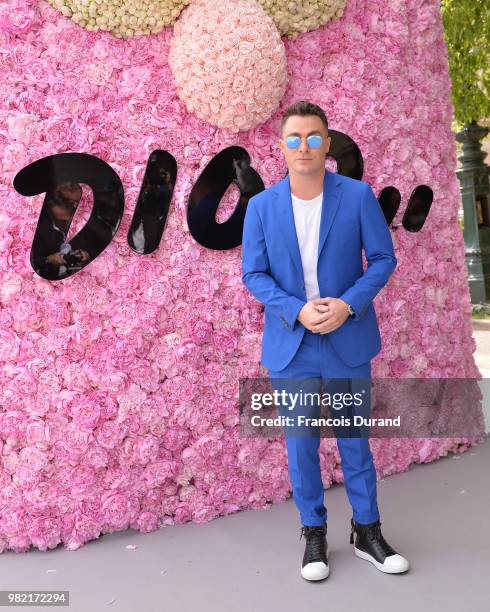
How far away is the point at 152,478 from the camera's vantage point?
10.3ft

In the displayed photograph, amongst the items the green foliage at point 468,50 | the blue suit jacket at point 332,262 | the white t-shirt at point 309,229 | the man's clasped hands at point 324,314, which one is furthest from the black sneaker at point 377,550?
the green foliage at point 468,50

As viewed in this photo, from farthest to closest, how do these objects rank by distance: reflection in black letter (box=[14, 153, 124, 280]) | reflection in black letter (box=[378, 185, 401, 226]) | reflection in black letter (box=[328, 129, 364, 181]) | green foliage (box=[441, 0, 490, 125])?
green foliage (box=[441, 0, 490, 125])
reflection in black letter (box=[378, 185, 401, 226])
reflection in black letter (box=[328, 129, 364, 181])
reflection in black letter (box=[14, 153, 124, 280])

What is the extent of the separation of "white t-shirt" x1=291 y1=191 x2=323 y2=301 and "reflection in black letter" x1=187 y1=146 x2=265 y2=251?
66cm

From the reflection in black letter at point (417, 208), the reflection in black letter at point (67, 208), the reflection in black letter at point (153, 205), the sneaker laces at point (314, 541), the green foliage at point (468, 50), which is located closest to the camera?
the sneaker laces at point (314, 541)

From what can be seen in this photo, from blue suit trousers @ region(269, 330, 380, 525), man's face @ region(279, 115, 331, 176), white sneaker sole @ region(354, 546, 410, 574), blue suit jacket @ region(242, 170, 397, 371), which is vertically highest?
man's face @ region(279, 115, 331, 176)

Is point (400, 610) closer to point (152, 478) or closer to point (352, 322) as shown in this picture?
point (352, 322)

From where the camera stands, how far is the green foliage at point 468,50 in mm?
8195

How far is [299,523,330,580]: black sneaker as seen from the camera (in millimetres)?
2633

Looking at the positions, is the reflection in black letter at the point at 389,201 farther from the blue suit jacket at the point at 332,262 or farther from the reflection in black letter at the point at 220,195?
the blue suit jacket at the point at 332,262

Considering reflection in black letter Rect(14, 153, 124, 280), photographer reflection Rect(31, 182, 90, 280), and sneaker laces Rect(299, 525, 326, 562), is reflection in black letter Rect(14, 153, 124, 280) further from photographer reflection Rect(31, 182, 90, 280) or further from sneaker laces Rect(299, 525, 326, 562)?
sneaker laces Rect(299, 525, 326, 562)

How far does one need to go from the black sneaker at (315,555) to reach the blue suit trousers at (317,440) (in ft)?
0.12

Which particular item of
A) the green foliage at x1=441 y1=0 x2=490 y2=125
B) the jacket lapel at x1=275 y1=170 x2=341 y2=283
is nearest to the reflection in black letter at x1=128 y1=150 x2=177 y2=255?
the jacket lapel at x1=275 y1=170 x2=341 y2=283

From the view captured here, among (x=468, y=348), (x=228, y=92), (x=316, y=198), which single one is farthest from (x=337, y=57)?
(x=468, y=348)

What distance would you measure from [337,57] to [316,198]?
1.13 meters
